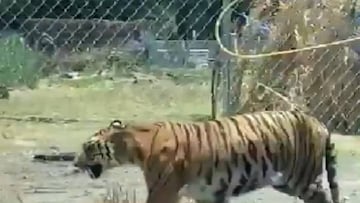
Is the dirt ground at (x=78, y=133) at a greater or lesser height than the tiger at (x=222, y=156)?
lesser

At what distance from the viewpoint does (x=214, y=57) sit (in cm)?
565

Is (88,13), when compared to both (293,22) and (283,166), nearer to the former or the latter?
(293,22)

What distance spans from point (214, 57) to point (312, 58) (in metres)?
0.96

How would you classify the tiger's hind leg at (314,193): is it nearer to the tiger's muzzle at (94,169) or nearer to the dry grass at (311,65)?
the tiger's muzzle at (94,169)

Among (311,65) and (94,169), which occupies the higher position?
(94,169)

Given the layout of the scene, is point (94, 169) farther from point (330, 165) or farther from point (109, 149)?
point (330, 165)

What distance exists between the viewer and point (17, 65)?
625cm

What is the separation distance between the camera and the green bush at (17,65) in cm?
592

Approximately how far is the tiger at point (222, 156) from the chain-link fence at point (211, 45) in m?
1.50

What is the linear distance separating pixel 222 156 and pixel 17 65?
2.82 meters

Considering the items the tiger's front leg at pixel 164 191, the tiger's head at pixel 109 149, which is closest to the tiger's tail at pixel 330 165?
the tiger's front leg at pixel 164 191

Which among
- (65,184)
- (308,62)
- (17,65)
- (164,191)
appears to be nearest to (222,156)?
(164,191)

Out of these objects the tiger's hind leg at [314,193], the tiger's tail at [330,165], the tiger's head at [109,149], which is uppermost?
the tiger's head at [109,149]

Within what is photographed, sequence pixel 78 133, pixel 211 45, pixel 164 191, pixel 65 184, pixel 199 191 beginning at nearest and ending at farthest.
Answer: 1. pixel 164 191
2. pixel 199 191
3. pixel 65 184
4. pixel 211 45
5. pixel 78 133
